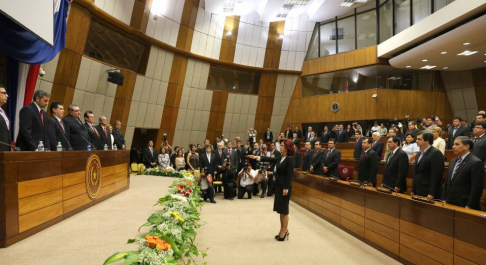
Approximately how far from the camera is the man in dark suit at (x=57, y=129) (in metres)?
3.59

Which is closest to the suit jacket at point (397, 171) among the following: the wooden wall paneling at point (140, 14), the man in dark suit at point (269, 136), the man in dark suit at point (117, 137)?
the man in dark suit at point (117, 137)

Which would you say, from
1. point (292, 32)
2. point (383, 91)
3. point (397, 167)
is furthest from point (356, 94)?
point (397, 167)

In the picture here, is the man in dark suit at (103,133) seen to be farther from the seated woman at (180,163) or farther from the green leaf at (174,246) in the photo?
the seated woman at (180,163)

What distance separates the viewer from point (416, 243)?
3.11m

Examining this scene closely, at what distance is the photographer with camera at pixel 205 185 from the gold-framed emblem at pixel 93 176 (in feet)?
9.28

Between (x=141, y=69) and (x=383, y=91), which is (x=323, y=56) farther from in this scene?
(x=141, y=69)

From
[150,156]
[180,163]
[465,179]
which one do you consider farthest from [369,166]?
[150,156]

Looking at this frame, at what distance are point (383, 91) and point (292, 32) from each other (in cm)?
475

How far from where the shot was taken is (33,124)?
10.8 ft

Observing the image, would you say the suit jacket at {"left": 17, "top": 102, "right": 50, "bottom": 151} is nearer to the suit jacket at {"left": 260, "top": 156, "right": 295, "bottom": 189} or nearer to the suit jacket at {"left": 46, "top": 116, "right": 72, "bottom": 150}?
the suit jacket at {"left": 46, "top": 116, "right": 72, "bottom": 150}

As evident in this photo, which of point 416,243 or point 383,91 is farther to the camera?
point 383,91

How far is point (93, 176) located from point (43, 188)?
1280 mm

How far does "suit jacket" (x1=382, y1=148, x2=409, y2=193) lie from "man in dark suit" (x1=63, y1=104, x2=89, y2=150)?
4.21 meters

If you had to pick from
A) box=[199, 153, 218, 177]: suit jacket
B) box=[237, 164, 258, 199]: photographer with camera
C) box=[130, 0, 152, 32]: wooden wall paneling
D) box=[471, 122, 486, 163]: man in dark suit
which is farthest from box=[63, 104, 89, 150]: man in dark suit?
box=[130, 0, 152, 32]: wooden wall paneling
